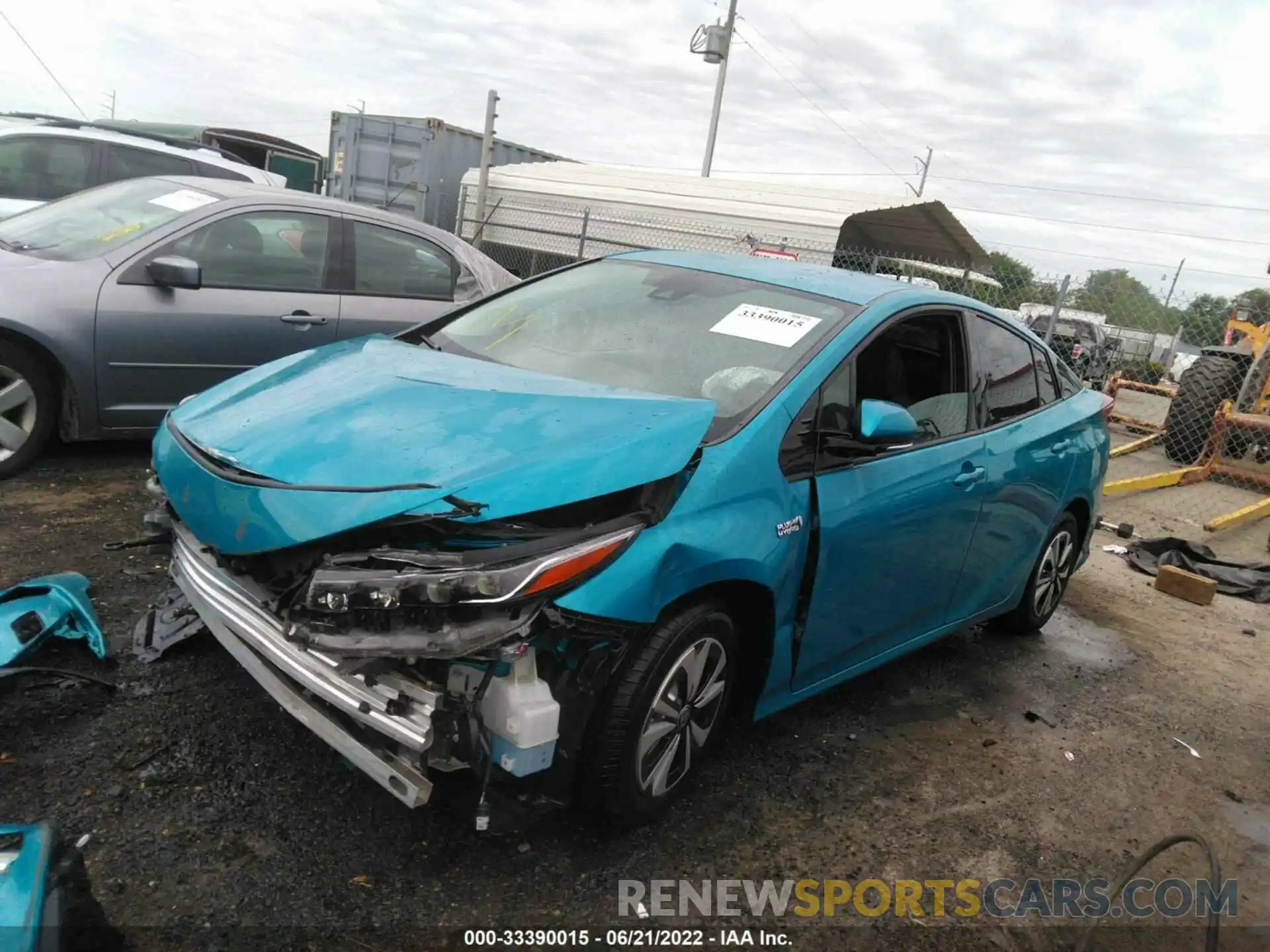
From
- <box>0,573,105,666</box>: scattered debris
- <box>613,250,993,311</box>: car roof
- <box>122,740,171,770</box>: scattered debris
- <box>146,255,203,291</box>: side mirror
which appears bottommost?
<box>122,740,171,770</box>: scattered debris

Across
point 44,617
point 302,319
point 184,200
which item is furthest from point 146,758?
point 184,200

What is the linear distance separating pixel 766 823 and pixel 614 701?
821mm

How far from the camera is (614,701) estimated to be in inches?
89.9

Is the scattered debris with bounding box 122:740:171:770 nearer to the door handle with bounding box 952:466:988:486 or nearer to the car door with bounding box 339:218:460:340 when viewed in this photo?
the door handle with bounding box 952:466:988:486

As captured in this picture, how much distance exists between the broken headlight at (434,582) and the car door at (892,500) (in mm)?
1004

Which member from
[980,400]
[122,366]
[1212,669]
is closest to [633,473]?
[980,400]

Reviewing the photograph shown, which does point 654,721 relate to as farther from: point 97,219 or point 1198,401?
point 1198,401

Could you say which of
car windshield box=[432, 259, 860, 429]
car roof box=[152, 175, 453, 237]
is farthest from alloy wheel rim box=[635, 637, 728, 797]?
car roof box=[152, 175, 453, 237]

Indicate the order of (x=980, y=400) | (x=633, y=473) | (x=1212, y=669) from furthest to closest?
(x=1212, y=669), (x=980, y=400), (x=633, y=473)

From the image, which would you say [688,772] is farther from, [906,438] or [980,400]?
[980,400]

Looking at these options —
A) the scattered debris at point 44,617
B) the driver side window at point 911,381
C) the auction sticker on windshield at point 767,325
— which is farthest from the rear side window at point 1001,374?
the scattered debris at point 44,617

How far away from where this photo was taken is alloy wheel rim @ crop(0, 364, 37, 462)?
14.0ft

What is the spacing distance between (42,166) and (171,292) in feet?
13.5

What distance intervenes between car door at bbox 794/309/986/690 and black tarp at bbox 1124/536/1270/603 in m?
3.76
